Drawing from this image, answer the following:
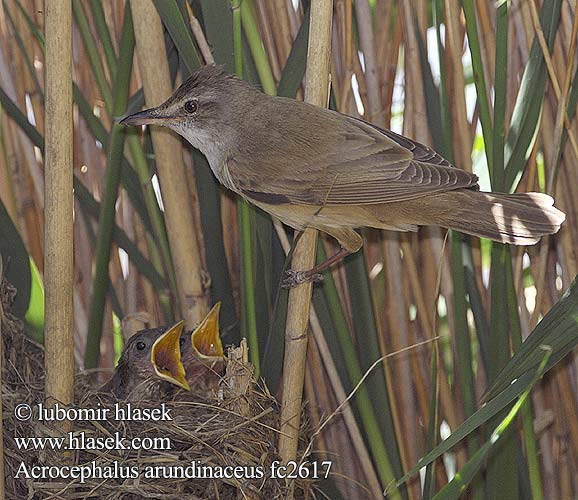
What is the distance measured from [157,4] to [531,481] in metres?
1.10

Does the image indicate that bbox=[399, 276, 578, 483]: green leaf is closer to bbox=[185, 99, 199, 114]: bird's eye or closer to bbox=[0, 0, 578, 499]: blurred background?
bbox=[0, 0, 578, 499]: blurred background

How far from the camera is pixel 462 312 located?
5.25ft

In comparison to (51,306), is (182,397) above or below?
below

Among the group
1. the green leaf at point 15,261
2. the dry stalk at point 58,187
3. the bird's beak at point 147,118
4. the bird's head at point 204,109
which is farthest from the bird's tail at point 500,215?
the green leaf at point 15,261

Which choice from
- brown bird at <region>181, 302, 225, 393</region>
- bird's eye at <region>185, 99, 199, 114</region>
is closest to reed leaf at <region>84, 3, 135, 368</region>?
bird's eye at <region>185, 99, 199, 114</region>

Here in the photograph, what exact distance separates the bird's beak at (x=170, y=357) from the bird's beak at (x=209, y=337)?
0.15 feet

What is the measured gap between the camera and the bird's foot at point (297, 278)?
154 centimetres

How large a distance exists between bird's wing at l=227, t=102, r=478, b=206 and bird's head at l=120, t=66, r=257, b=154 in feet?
0.35

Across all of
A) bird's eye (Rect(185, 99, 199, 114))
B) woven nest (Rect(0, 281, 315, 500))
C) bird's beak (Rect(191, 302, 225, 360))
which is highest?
bird's eye (Rect(185, 99, 199, 114))

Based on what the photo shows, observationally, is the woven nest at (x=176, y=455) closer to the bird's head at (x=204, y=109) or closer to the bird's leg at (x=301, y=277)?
the bird's leg at (x=301, y=277)

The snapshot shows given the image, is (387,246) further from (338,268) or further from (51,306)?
(51,306)

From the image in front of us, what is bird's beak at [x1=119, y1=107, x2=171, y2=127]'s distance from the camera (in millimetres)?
1646

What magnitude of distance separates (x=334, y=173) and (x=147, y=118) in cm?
38

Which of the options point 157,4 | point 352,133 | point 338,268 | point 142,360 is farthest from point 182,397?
point 157,4
